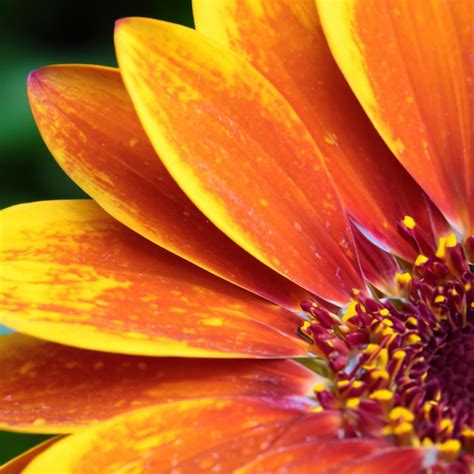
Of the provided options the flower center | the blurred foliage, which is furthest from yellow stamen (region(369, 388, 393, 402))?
the blurred foliage

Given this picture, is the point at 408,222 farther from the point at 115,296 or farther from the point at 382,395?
the point at 115,296

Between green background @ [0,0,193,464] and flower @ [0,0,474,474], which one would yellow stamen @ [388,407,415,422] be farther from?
green background @ [0,0,193,464]

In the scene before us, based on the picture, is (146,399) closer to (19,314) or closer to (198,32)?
(19,314)

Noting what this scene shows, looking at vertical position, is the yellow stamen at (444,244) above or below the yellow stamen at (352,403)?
above

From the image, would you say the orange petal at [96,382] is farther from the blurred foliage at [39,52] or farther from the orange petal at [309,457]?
the blurred foliage at [39,52]

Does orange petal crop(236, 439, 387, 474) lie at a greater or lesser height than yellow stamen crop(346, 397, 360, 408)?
lesser

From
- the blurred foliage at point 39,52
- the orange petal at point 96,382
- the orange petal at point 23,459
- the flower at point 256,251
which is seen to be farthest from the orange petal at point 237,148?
the blurred foliage at point 39,52
